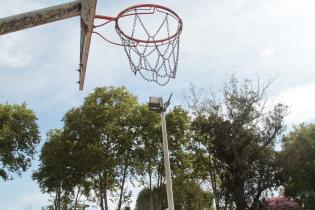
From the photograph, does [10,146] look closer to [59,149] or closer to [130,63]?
[59,149]

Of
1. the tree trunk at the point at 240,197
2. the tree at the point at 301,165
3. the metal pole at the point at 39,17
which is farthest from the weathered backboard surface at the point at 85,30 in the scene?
the tree at the point at 301,165

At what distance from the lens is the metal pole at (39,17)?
5.59 meters

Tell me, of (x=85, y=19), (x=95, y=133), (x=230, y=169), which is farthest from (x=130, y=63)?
(x=95, y=133)

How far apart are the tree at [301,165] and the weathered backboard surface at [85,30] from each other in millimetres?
25480

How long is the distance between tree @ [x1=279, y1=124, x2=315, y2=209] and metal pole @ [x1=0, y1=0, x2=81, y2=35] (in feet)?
87.1

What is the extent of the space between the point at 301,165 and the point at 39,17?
93.9 feet

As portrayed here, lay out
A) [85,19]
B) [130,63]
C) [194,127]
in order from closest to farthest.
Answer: [85,19]
[130,63]
[194,127]

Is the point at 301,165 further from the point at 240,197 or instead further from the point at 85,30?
the point at 85,30

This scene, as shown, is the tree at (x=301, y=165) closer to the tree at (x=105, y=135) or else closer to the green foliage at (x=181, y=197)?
the green foliage at (x=181, y=197)

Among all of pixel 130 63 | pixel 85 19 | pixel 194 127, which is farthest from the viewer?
pixel 194 127

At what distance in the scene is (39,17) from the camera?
18.9ft

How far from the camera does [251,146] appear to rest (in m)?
29.5

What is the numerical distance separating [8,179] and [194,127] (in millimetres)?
15734

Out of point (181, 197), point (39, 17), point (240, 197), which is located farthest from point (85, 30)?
point (181, 197)
